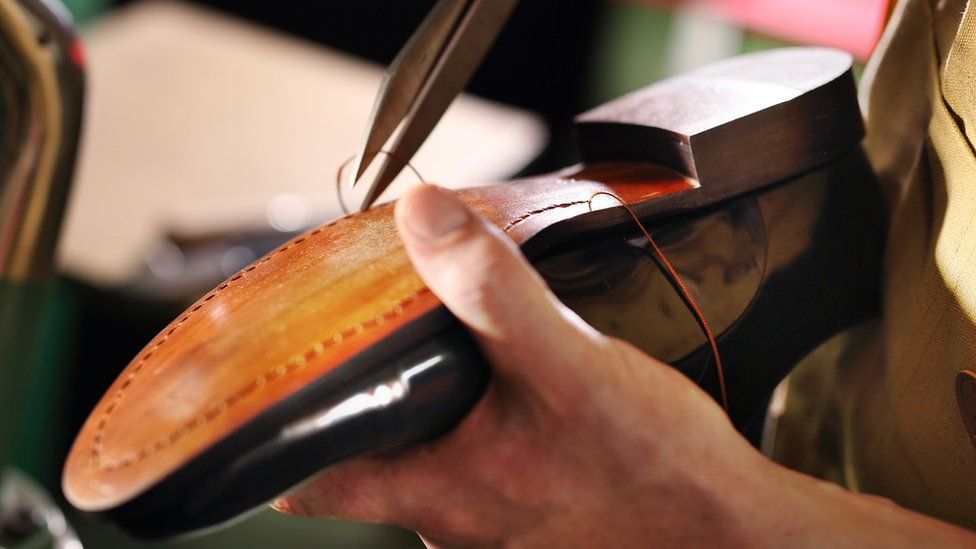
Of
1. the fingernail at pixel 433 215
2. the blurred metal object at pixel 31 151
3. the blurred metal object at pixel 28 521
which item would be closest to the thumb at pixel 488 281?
the fingernail at pixel 433 215

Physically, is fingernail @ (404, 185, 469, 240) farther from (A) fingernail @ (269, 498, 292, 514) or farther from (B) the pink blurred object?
(B) the pink blurred object

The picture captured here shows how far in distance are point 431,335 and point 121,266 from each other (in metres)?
1.17

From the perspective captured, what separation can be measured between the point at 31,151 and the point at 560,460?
1.37 feet

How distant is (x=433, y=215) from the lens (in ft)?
1.08

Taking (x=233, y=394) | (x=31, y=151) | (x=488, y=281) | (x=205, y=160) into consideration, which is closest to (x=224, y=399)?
(x=233, y=394)

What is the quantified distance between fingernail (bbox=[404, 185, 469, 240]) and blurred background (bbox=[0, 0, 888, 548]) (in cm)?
95

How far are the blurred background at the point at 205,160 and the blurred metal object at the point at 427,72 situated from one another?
2.75 feet

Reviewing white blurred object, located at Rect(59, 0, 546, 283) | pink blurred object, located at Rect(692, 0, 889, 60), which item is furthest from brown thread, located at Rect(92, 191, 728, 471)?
pink blurred object, located at Rect(692, 0, 889, 60)

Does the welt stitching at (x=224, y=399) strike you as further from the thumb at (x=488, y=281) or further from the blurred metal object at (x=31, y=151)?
the blurred metal object at (x=31, y=151)

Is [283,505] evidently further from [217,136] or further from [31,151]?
[217,136]

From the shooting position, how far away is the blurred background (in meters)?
1.43

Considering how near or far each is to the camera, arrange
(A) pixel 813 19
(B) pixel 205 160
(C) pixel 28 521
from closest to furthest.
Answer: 1. (C) pixel 28 521
2. (B) pixel 205 160
3. (A) pixel 813 19

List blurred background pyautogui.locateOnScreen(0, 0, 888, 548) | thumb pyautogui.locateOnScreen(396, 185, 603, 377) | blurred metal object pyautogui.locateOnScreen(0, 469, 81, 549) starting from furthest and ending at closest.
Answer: blurred background pyautogui.locateOnScreen(0, 0, 888, 548), blurred metal object pyautogui.locateOnScreen(0, 469, 81, 549), thumb pyautogui.locateOnScreen(396, 185, 603, 377)

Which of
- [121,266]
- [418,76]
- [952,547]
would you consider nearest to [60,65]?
[418,76]
